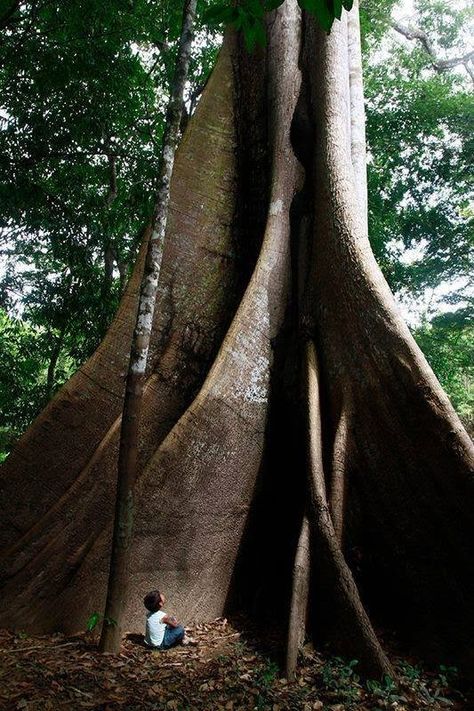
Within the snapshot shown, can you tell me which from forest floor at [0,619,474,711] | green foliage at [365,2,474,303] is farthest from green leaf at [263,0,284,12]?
green foliage at [365,2,474,303]

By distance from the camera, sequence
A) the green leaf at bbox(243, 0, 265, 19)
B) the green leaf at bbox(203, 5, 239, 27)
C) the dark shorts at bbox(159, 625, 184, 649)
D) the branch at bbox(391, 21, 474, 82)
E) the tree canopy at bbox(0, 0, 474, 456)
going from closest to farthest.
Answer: the green leaf at bbox(203, 5, 239, 27)
the green leaf at bbox(243, 0, 265, 19)
the dark shorts at bbox(159, 625, 184, 649)
the tree canopy at bbox(0, 0, 474, 456)
the branch at bbox(391, 21, 474, 82)

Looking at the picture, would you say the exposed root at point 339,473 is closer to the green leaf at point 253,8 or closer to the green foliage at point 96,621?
the green foliage at point 96,621

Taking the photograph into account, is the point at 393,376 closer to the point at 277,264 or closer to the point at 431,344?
the point at 277,264

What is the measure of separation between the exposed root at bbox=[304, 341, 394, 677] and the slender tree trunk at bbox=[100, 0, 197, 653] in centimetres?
121

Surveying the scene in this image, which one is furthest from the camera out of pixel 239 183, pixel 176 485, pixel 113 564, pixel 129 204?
pixel 129 204

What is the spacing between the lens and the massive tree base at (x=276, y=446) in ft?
10.2

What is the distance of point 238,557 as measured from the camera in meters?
3.56

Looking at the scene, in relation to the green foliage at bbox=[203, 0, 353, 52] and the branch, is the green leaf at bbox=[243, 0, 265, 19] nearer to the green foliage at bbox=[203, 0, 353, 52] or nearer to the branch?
the green foliage at bbox=[203, 0, 353, 52]

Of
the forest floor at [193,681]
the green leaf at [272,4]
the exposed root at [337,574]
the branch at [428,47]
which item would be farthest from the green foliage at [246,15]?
the branch at [428,47]

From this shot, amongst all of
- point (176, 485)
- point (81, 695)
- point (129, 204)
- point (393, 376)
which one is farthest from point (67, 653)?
point (129, 204)

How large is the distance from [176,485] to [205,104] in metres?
3.90

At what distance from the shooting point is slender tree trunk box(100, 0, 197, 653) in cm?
280

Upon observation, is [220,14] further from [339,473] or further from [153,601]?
[153,601]

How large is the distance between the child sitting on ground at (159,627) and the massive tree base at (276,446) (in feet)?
0.50
